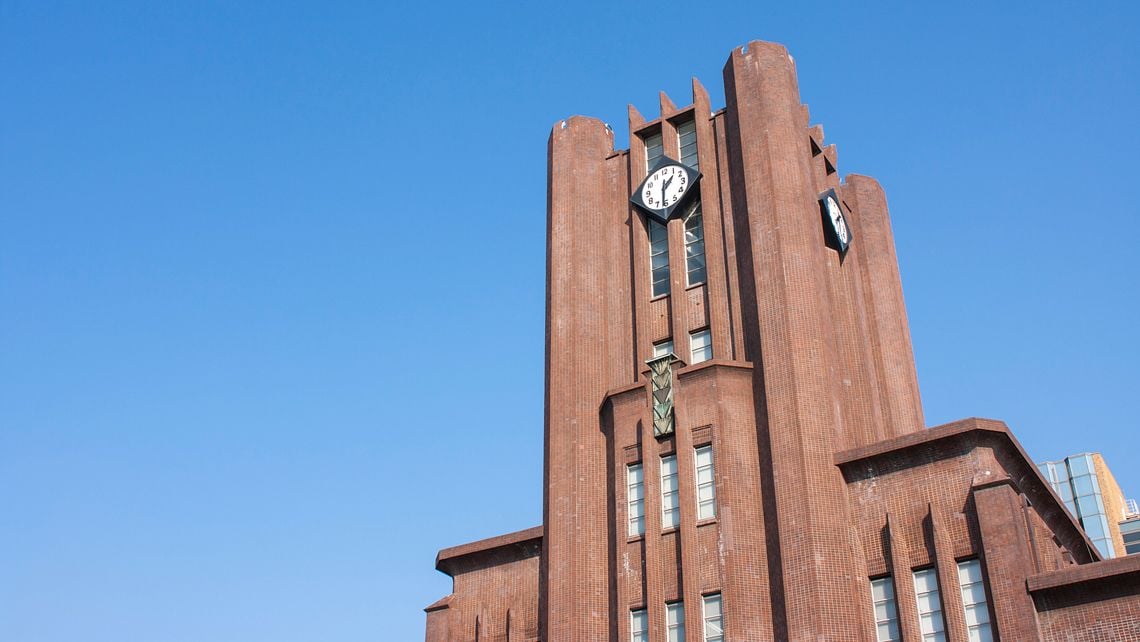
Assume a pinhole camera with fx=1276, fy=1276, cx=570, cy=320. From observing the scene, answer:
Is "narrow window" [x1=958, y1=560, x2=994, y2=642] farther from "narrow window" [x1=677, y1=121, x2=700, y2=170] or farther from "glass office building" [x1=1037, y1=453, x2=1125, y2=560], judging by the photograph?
"glass office building" [x1=1037, y1=453, x2=1125, y2=560]

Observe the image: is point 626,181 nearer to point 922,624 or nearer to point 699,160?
point 699,160

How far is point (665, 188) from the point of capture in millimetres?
37688

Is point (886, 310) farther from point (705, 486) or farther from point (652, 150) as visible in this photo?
point (705, 486)

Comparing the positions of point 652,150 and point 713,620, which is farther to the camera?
point 652,150

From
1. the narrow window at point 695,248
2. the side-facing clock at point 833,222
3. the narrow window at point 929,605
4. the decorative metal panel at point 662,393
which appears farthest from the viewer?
the side-facing clock at point 833,222

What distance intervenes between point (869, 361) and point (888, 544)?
30.2 ft

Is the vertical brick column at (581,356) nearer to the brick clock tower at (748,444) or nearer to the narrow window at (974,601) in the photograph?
the brick clock tower at (748,444)

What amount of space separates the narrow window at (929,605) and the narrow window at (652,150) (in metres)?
16.1

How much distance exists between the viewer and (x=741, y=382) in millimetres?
32031

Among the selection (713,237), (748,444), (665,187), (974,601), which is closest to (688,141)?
(665,187)

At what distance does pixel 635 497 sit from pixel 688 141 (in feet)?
40.3

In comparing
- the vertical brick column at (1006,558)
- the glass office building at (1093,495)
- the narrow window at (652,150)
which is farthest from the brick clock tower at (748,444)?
the glass office building at (1093,495)

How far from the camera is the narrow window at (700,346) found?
34.3m

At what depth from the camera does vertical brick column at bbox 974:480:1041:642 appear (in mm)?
26031
